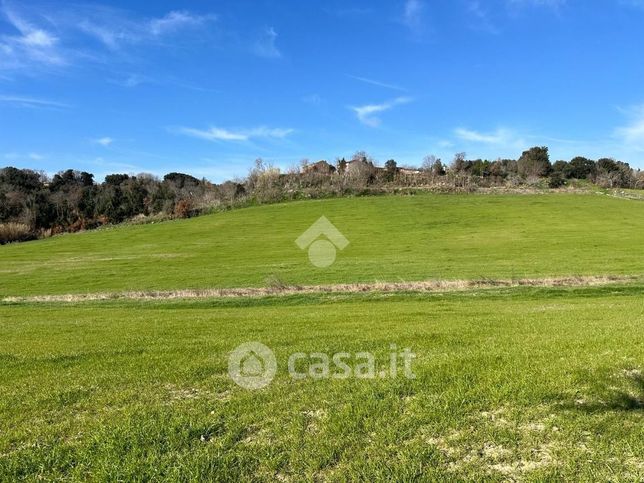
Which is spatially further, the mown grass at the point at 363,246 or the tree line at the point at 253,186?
the tree line at the point at 253,186

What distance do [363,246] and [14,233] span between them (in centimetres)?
6118

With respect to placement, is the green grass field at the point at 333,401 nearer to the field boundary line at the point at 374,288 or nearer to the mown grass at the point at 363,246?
the field boundary line at the point at 374,288

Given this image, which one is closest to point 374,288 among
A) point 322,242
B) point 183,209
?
point 322,242

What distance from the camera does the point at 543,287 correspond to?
83.5 ft

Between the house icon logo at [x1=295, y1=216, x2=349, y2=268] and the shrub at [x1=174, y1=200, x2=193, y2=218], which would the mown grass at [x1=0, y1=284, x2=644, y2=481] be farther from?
the shrub at [x1=174, y1=200, x2=193, y2=218]

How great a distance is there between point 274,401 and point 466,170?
10150 cm

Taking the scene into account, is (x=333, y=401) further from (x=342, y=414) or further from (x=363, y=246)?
(x=363, y=246)

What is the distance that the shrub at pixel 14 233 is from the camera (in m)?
79.1

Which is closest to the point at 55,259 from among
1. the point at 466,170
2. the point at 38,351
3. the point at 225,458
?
the point at 38,351

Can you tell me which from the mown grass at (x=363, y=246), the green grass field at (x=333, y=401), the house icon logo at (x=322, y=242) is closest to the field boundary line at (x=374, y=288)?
the mown grass at (x=363, y=246)

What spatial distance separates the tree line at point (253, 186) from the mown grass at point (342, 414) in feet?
259

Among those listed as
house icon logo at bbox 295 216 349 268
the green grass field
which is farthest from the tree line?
the green grass field

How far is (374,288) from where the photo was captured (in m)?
27.4

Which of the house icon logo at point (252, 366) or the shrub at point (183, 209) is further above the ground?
the shrub at point (183, 209)
